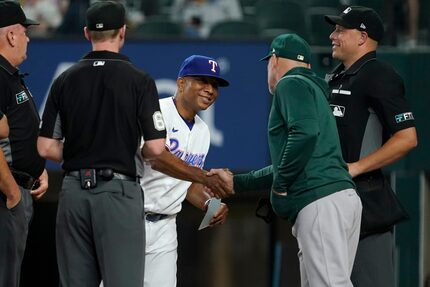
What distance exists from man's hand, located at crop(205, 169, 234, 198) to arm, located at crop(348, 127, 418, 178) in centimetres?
83

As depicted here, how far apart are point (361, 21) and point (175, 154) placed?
1277 millimetres

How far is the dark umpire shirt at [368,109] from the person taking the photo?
18.6 feet

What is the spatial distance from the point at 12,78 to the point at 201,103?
41.2 inches

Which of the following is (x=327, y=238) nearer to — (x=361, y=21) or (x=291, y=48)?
(x=291, y=48)

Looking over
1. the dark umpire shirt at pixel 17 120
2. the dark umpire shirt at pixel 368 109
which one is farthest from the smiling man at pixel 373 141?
the dark umpire shirt at pixel 17 120

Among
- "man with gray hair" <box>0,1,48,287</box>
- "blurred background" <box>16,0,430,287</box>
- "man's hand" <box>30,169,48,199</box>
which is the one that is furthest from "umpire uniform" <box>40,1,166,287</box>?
"blurred background" <box>16,0,430,287</box>

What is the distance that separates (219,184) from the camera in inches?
239

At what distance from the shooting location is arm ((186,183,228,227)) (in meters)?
6.05

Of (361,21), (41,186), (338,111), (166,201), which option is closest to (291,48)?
(338,111)

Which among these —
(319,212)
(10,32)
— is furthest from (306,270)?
(10,32)

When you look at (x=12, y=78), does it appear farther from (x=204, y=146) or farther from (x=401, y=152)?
(x=401, y=152)

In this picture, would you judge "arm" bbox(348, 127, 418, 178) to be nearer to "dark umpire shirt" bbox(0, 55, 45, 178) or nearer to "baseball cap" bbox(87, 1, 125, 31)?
"baseball cap" bbox(87, 1, 125, 31)

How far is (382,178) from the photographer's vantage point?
5.78 m

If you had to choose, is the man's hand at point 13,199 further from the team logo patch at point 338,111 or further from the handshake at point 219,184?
the team logo patch at point 338,111
